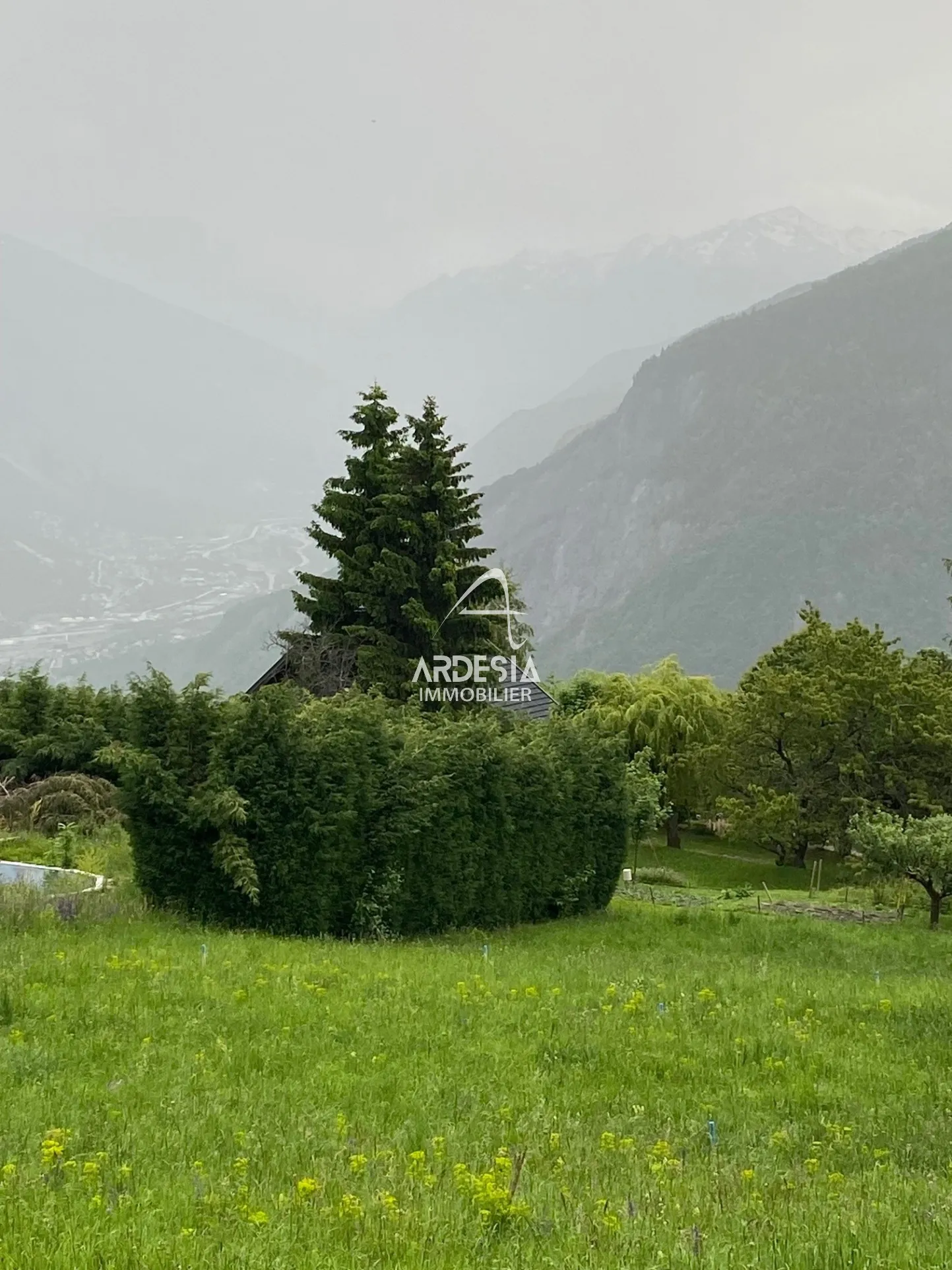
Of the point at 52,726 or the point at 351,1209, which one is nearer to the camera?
the point at 351,1209

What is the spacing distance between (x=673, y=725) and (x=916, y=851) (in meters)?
24.2

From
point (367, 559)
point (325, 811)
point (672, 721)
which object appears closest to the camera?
point (325, 811)

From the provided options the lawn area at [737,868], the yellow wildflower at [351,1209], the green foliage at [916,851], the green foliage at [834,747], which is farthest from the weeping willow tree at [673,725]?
the yellow wildflower at [351,1209]

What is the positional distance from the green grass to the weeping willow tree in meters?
32.2

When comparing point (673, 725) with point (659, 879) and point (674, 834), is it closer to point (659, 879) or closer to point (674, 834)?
point (674, 834)

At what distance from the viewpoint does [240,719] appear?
52.8 feet

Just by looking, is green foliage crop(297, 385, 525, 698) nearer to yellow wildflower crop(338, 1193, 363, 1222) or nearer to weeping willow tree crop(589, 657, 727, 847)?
weeping willow tree crop(589, 657, 727, 847)

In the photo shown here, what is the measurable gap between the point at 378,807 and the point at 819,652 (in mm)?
30742

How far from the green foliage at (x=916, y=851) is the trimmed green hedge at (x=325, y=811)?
871 cm

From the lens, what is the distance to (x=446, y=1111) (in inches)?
270

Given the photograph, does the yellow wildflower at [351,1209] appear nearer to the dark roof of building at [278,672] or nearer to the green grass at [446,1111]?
the green grass at [446,1111]

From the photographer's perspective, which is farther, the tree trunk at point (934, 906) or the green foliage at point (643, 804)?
the green foliage at point (643, 804)

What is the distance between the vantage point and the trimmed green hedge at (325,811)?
50.9 ft

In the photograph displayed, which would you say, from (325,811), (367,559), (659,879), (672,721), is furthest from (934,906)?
(672,721)
